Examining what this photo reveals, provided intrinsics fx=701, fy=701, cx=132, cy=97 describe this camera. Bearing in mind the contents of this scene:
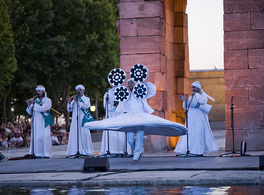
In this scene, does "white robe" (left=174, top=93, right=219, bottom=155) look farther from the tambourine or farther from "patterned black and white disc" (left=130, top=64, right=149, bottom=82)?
"patterned black and white disc" (left=130, top=64, right=149, bottom=82)

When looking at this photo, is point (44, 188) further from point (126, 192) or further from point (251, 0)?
point (251, 0)

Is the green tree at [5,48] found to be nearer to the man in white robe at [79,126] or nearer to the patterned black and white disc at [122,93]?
the man in white robe at [79,126]

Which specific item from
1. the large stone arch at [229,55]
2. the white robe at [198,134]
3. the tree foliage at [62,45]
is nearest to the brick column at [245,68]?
the large stone arch at [229,55]

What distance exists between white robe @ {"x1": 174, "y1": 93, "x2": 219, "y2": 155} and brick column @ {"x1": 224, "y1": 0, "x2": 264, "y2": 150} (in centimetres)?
146

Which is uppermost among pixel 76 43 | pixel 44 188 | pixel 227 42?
pixel 76 43

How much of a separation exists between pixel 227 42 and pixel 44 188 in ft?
30.5

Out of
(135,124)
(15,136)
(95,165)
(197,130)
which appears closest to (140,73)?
(135,124)

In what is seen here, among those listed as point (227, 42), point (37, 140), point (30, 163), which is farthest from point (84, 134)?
point (227, 42)

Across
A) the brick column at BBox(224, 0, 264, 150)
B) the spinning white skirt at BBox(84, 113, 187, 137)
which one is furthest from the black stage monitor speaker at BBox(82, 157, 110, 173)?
the brick column at BBox(224, 0, 264, 150)

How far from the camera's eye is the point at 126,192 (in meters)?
11.3

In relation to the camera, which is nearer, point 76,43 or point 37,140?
point 37,140

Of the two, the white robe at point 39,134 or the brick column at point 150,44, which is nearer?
the white robe at point 39,134

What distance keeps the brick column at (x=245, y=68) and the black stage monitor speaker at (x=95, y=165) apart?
642 centimetres

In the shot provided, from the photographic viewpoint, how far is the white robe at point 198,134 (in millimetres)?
18411
